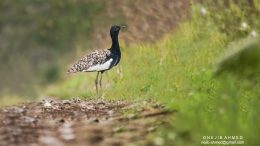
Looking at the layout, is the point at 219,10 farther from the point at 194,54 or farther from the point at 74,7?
the point at 74,7

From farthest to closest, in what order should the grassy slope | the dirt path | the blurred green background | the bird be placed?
1. the bird
2. the dirt path
3. the blurred green background
4. the grassy slope

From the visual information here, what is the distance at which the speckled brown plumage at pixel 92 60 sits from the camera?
57.9 feet

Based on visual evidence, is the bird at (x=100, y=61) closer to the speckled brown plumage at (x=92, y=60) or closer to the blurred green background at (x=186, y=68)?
the speckled brown plumage at (x=92, y=60)

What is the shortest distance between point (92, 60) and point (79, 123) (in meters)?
6.31

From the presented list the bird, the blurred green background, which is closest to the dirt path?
the blurred green background

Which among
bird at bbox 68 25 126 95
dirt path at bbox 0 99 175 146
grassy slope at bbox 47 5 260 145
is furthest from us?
bird at bbox 68 25 126 95

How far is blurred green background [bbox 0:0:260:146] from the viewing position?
9992 mm

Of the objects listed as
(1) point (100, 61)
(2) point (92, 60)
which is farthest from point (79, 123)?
(2) point (92, 60)

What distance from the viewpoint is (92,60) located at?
17797 mm

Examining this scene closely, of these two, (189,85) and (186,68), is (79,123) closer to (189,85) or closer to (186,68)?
(189,85)

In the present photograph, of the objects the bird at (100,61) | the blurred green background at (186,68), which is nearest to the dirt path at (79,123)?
the blurred green background at (186,68)

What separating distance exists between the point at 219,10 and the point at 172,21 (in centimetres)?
452

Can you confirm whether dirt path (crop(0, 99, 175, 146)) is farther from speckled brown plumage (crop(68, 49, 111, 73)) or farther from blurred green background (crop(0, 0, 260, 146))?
speckled brown plumage (crop(68, 49, 111, 73))

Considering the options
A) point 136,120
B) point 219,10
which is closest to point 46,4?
point 219,10
